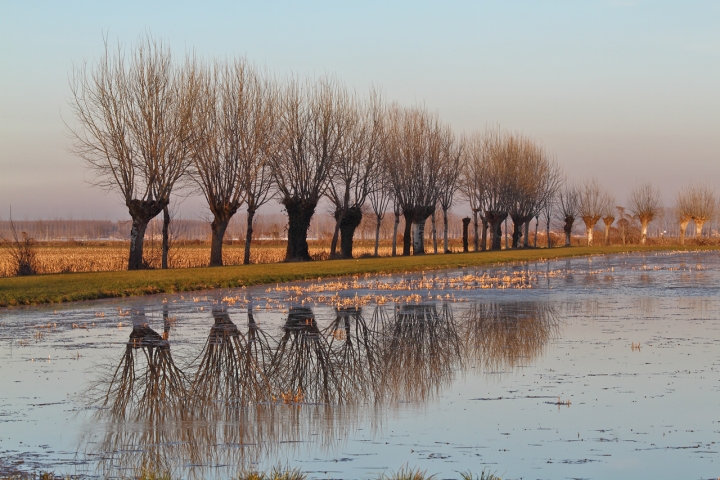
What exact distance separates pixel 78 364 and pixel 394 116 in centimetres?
5304

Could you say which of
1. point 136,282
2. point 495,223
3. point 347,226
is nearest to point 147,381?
point 136,282

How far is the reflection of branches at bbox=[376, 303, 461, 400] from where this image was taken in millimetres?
10300

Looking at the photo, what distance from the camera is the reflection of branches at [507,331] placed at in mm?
12479

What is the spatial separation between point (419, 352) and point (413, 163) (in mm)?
50946

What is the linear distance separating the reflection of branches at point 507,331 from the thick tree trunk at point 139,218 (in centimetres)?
2197

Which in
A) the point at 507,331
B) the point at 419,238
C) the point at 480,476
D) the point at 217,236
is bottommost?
the point at 480,476

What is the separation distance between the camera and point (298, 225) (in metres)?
50.9

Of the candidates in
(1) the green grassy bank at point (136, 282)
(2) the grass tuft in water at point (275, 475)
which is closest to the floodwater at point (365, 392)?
(2) the grass tuft in water at point (275, 475)

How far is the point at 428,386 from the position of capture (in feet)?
33.5

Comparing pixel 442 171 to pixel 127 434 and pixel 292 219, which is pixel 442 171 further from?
pixel 127 434

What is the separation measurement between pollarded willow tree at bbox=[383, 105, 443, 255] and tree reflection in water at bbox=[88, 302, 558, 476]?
45.0 meters

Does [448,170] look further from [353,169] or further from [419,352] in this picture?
[419,352]

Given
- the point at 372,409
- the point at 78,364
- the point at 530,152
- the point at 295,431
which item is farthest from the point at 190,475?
the point at 530,152

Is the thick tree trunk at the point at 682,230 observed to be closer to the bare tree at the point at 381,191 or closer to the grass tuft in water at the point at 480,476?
the bare tree at the point at 381,191
